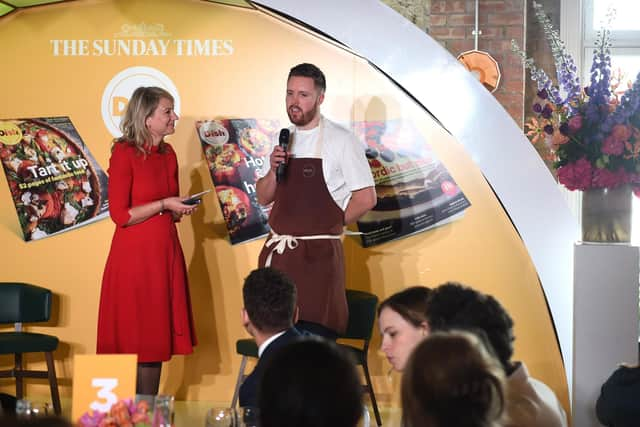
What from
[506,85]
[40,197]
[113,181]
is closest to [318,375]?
[113,181]

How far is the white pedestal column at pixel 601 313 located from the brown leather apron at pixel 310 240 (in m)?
1.08

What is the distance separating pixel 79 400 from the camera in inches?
112

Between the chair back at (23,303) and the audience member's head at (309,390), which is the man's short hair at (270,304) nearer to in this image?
the audience member's head at (309,390)

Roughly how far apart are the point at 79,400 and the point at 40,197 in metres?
2.92

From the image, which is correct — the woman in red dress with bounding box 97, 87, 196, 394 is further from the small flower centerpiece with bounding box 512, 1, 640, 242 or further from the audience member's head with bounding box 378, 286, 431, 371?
the audience member's head with bounding box 378, 286, 431, 371

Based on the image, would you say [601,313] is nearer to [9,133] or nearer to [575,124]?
[575,124]

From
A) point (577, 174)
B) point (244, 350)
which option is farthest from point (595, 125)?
point (244, 350)

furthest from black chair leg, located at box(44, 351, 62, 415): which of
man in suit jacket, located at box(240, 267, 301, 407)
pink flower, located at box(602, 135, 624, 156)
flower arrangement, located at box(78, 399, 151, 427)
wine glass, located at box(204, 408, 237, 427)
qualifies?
pink flower, located at box(602, 135, 624, 156)

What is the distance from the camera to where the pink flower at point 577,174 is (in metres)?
4.34

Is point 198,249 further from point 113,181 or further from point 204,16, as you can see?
point 204,16

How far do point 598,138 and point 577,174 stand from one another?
0.18 metres

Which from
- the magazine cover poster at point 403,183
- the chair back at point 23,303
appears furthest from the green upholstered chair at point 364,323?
the chair back at point 23,303

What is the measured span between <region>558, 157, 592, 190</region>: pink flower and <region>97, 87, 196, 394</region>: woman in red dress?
1.75m

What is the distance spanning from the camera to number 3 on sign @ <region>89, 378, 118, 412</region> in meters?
2.85
